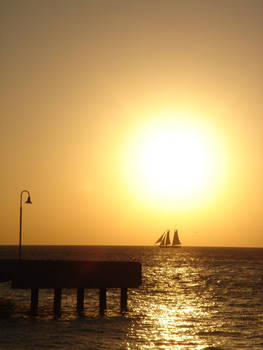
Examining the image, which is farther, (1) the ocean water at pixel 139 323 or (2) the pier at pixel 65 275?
(2) the pier at pixel 65 275

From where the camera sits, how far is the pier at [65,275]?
1599 inches

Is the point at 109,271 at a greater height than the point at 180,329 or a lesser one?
greater

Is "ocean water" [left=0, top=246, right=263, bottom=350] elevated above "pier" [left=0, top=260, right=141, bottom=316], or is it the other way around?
"pier" [left=0, top=260, right=141, bottom=316]

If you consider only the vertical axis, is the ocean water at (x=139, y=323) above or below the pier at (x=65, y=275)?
below

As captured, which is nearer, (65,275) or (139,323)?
(139,323)

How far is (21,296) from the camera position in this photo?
57.6 m

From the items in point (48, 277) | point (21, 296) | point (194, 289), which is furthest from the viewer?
point (194, 289)

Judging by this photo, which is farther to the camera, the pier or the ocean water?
the pier

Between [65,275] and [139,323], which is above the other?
[65,275]

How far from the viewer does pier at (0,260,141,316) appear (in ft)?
133

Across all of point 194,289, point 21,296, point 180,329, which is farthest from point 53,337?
point 194,289

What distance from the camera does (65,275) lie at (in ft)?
136

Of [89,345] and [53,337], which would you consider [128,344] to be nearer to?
[89,345]

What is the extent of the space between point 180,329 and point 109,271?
8.82m
